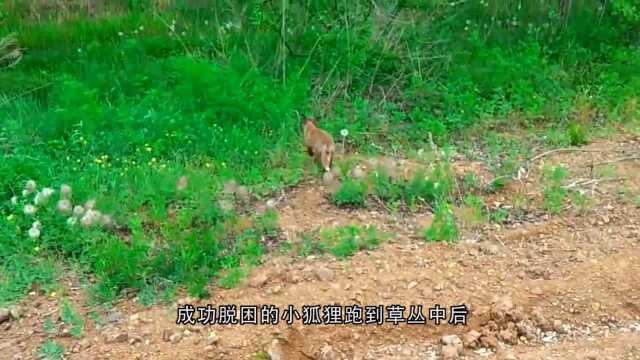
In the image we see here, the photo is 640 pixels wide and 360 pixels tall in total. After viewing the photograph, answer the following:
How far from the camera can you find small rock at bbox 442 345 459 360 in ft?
14.1

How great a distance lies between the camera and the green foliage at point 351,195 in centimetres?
540

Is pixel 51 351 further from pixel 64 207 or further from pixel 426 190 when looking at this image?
pixel 426 190

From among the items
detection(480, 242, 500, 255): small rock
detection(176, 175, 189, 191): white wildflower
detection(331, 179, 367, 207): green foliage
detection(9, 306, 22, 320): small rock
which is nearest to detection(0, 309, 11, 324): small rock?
detection(9, 306, 22, 320): small rock

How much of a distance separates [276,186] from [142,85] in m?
2.09

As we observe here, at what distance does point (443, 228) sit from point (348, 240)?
54 centimetres

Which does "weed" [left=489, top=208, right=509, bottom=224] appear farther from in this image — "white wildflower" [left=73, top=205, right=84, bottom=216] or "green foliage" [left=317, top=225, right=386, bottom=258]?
"white wildflower" [left=73, top=205, right=84, bottom=216]

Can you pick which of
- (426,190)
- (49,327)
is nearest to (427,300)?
(426,190)

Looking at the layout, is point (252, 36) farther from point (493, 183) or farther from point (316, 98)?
point (493, 183)

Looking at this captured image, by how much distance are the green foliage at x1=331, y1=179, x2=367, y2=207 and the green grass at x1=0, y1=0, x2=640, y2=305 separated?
12 millimetres

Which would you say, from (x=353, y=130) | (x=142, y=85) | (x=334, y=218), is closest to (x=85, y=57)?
(x=142, y=85)

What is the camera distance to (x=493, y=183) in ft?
18.6

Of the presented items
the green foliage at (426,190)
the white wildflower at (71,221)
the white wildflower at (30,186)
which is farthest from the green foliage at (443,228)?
the white wildflower at (30,186)

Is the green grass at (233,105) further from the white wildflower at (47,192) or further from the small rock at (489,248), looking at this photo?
the small rock at (489,248)

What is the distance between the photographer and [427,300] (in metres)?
4.57
